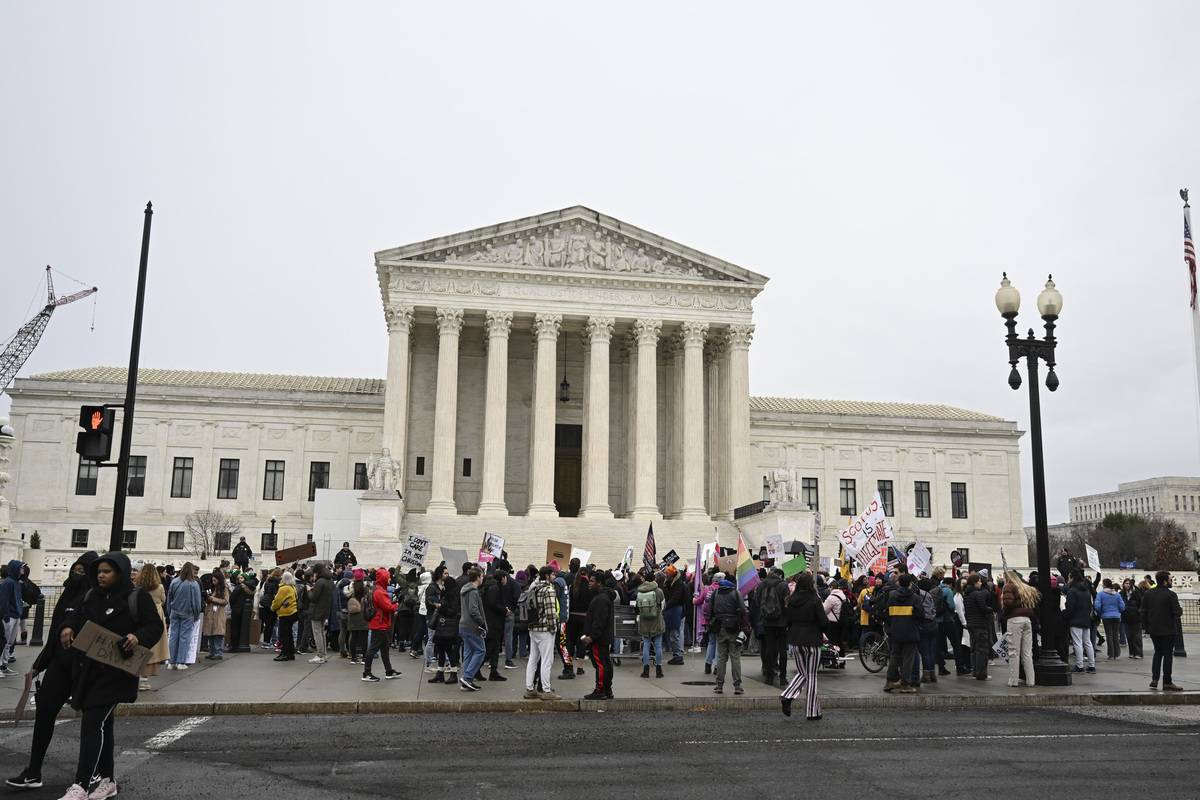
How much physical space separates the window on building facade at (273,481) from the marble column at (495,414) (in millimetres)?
14773

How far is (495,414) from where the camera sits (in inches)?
1853

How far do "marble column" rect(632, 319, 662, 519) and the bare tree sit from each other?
22.2 metres

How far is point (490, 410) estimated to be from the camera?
47.1m

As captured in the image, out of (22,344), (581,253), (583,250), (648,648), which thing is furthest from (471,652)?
(22,344)

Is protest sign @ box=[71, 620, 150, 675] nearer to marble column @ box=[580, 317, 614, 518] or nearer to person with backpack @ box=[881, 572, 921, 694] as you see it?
person with backpack @ box=[881, 572, 921, 694]

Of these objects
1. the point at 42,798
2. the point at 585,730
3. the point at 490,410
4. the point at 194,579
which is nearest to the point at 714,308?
the point at 490,410

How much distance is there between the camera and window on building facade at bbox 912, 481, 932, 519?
204 feet

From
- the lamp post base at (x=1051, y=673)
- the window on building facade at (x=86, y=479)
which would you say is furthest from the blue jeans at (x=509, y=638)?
the window on building facade at (x=86, y=479)

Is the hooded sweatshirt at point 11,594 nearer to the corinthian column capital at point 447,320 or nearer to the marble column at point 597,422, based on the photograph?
the marble column at point 597,422

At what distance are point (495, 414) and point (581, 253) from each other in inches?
348

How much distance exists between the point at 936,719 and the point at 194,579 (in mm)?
13178

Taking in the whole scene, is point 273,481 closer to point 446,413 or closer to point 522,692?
point 446,413

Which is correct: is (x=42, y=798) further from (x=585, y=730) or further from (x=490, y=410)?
(x=490, y=410)

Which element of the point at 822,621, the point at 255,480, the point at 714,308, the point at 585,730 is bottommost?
the point at 585,730
